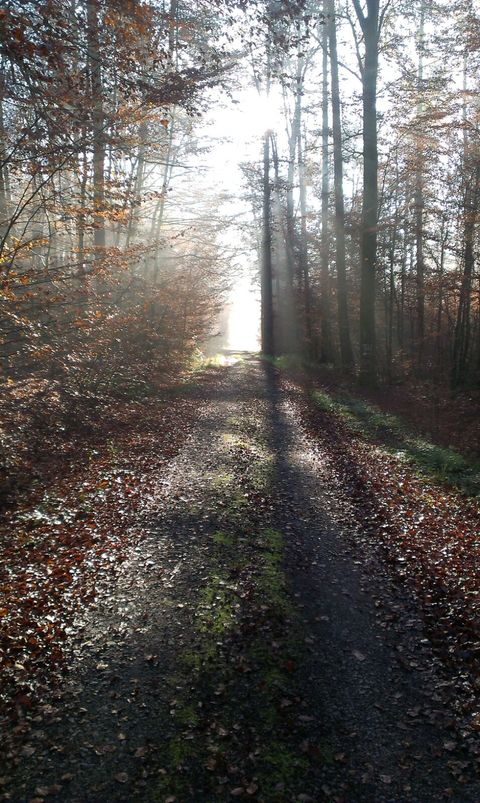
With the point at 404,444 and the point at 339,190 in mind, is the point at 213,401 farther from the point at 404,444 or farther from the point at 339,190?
the point at 339,190

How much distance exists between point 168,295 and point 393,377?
956 cm

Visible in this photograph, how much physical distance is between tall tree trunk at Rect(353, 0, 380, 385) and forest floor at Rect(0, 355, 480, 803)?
889 cm

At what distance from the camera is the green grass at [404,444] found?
935 centimetres

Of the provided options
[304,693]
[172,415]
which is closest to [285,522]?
[304,693]

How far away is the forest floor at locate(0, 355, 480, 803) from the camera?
3453mm

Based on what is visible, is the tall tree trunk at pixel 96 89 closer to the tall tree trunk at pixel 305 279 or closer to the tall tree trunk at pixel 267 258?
the tall tree trunk at pixel 305 279

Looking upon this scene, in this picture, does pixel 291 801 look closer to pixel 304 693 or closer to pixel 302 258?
pixel 304 693

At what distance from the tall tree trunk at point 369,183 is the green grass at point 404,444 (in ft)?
7.02

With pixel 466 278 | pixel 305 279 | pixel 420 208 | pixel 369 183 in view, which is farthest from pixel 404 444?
pixel 305 279

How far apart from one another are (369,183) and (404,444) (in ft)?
31.0

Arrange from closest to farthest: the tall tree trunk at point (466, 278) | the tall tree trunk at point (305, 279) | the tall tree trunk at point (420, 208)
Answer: the tall tree trunk at point (466, 278), the tall tree trunk at point (420, 208), the tall tree trunk at point (305, 279)

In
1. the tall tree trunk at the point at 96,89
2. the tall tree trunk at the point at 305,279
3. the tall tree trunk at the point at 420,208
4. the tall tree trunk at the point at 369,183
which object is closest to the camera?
the tall tree trunk at the point at 96,89

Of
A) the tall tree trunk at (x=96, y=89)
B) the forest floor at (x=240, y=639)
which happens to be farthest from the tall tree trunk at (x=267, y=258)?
the forest floor at (x=240, y=639)

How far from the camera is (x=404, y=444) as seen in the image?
11.3 metres
